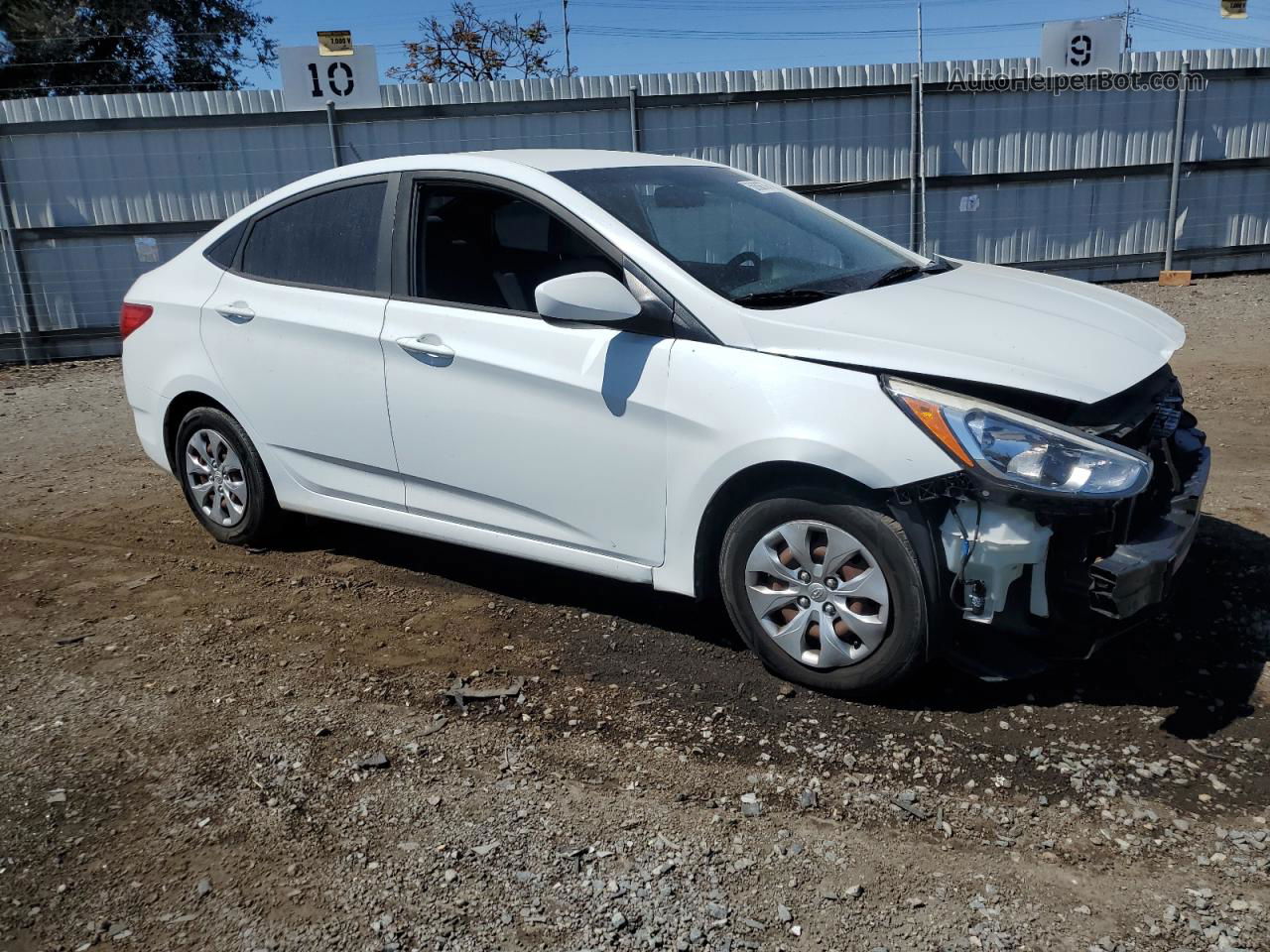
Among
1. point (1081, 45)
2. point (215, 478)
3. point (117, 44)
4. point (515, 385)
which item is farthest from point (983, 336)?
point (117, 44)

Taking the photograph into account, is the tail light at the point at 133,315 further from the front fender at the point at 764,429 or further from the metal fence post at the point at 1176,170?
the metal fence post at the point at 1176,170

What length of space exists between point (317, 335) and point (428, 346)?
66 cm

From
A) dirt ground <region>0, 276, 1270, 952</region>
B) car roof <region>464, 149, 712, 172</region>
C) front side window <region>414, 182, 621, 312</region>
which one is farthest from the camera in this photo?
car roof <region>464, 149, 712, 172</region>

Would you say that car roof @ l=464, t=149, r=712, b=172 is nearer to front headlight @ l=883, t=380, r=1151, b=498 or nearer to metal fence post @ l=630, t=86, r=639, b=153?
front headlight @ l=883, t=380, r=1151, b=498

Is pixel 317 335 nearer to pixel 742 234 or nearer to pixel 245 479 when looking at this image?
pixel 245 479

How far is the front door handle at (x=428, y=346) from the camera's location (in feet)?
13.9

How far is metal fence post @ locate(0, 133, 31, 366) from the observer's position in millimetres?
11422

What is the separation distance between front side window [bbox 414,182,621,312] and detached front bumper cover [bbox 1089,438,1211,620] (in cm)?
207

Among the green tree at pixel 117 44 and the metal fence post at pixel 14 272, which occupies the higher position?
the green tree at pixel 117 44

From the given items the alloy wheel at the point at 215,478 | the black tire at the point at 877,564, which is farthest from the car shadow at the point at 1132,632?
the alloy wheel at the point at 215,478

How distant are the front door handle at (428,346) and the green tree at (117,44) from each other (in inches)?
746

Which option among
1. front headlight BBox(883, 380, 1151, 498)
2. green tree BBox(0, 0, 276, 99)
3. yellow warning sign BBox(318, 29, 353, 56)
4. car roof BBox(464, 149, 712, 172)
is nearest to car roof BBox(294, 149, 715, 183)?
car roof BBox(464, 149, 712, 172)

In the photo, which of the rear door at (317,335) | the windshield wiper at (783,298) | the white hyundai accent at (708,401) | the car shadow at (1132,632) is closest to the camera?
the white hyundai accent at (708,401)

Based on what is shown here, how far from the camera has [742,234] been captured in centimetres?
447
